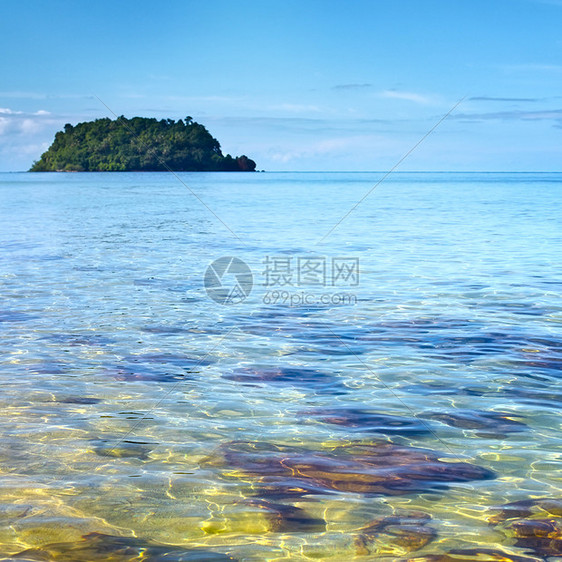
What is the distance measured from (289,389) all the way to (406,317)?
3.73 m

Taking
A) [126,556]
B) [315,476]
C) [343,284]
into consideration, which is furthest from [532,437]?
[343,284]

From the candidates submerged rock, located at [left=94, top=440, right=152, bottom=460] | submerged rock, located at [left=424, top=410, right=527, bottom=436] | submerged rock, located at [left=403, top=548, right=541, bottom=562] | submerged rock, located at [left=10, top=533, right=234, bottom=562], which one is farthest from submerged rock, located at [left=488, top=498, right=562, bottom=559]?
submerged rock, located at [left=94, top=440, right=152, bottom=460]

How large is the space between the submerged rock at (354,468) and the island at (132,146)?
5982 inches

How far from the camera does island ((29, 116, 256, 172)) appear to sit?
158625 mm

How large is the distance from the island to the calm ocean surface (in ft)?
480

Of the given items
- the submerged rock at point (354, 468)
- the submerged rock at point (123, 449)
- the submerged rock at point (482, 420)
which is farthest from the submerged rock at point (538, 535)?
the submerged rock at point (123, 449)

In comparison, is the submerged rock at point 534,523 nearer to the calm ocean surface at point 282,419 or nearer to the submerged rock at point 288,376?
the calm ocean surface at point 282,419

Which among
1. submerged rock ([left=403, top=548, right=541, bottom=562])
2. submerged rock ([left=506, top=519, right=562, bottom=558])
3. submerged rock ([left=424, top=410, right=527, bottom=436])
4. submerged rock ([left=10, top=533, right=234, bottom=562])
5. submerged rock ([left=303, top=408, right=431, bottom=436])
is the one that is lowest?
submerged rock ([left=10, top=533, right=234, bottom=562])

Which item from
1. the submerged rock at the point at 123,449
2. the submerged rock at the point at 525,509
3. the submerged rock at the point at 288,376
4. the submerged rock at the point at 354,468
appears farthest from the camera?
the submerged rock at the point at 288,376

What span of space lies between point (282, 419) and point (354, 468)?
113 cm

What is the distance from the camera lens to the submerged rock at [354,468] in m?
4.40

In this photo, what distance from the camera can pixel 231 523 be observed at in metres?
3.93

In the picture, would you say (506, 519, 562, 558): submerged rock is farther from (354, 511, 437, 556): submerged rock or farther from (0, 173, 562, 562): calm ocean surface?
(354, 511, 437, 556): submerged rock

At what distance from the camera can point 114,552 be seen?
358 cm
